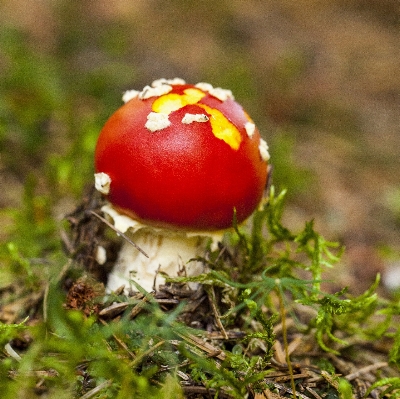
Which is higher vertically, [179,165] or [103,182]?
[179,165]

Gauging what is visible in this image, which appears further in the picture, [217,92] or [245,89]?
[245,89]

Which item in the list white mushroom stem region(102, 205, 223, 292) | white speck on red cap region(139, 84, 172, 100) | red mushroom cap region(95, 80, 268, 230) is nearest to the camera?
red mushroom cap region(95, 80, 268, 230)

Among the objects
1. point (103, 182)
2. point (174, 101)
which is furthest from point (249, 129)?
point (103, 182)

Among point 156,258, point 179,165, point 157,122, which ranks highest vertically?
point 157,122

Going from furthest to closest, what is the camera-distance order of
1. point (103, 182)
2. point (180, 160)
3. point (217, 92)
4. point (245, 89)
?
point (245, 89)
point (217, 92)
point (103, 182)
point (180, 160)

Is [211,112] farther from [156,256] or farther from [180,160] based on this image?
[156,256]

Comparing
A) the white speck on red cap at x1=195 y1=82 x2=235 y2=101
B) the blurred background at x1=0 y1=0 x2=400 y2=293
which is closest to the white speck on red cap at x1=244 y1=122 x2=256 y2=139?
the white speck on red cap at x1=195 y1=82 x2=235 y2=101

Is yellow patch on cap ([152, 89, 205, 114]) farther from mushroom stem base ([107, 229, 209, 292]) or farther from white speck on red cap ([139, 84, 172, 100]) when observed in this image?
mushroom stem base ([107, 229, 209, 292])
